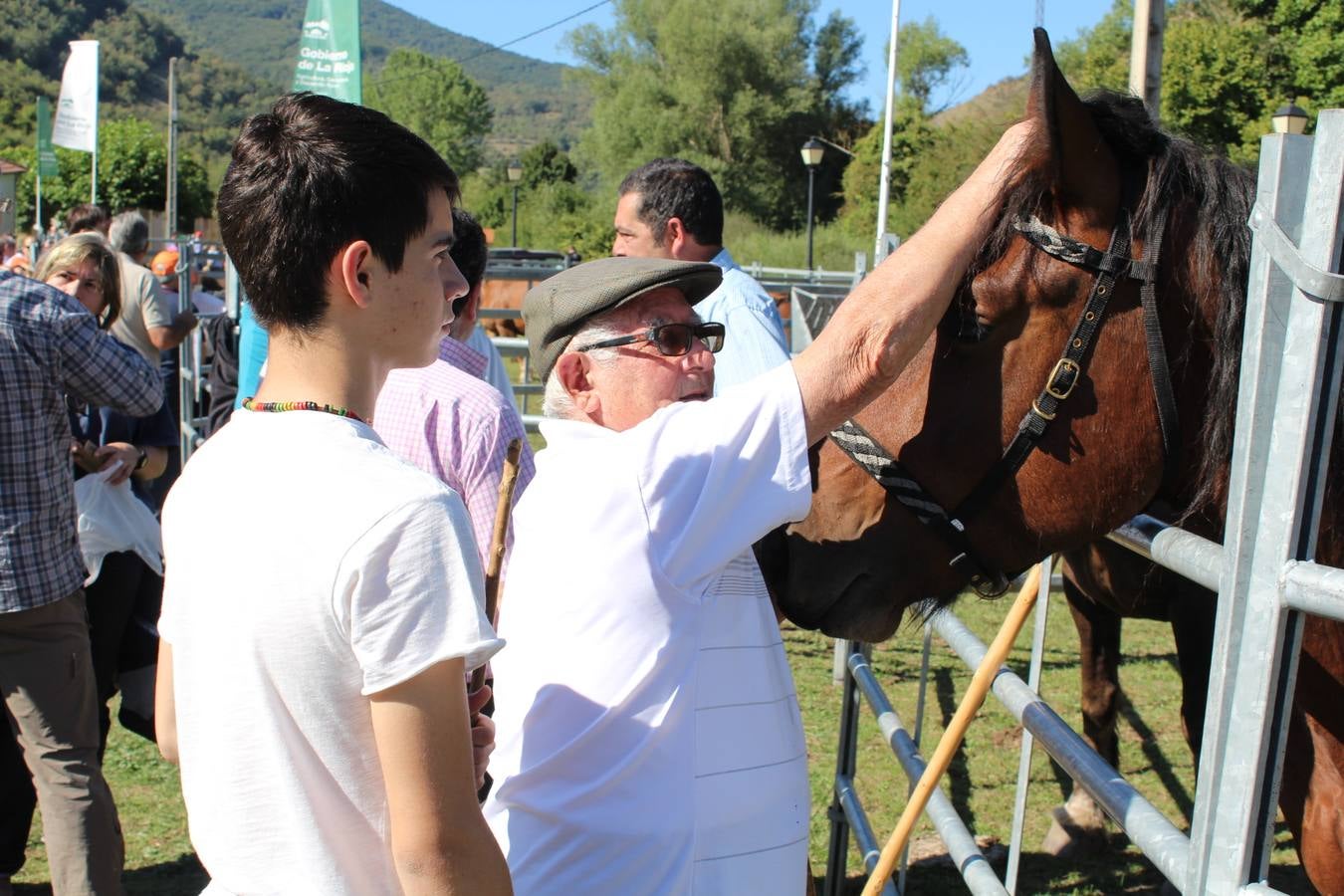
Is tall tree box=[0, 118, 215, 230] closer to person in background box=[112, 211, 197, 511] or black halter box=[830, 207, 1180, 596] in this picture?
person in background box=[112, 211, 197, 511]

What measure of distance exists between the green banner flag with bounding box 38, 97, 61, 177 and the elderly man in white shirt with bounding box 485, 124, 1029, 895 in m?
20.8

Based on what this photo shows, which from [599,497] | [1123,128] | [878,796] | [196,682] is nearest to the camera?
[196,682]

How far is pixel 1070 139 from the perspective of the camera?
1740 millimetres

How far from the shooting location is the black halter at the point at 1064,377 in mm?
1768

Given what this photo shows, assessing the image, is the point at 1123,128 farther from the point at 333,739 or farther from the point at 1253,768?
the point at 333,739

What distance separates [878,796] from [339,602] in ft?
12.9

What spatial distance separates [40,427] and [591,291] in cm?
226

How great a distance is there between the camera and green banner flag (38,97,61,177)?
62.5 feet

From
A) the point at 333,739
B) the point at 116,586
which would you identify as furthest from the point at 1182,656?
the point at 116,586

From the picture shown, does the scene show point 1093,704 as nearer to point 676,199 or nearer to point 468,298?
point 676,199

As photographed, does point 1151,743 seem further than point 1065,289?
Yes

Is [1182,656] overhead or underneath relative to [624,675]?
underneath

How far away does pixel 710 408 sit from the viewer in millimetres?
1444

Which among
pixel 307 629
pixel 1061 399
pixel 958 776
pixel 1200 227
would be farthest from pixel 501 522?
pixel 958 776
